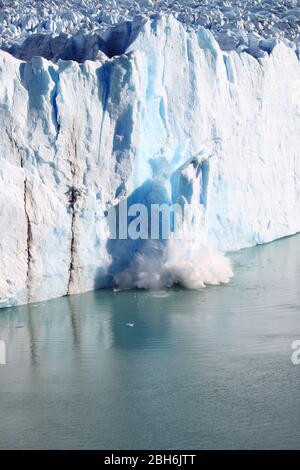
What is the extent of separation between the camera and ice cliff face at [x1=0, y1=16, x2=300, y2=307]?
7211 mm

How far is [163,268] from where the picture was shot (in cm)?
788

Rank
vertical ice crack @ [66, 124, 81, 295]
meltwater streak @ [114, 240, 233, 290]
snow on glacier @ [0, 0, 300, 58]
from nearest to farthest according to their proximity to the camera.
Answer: vertical ice crack @ [66, 124, 81, 295], meltwater streak @ [114, 240, 233, 290], snow on glacier @ [0, 0, 300, 58]

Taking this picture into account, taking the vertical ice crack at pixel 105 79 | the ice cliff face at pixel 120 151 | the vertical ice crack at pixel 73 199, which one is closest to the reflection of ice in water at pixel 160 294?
the ice cliff face at pixel 120 151

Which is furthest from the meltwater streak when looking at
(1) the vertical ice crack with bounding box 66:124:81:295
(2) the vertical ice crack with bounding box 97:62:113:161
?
(2) the vertical ice crack with bounding box 97:62:113:161

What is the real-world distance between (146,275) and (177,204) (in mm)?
622

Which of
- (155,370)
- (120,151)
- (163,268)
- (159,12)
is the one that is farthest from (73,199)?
(159,12)

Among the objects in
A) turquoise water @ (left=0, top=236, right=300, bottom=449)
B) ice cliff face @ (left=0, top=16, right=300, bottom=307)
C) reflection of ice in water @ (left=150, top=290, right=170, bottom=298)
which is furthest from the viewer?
reflection of ice in water @ (left=150, top=290, right=170, bottom=298)

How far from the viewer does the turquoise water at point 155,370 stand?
508 cm

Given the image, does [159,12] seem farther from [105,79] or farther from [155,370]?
[155,370]

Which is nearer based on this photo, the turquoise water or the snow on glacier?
the turquoise water

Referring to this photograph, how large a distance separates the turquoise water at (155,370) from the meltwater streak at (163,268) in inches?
4.9

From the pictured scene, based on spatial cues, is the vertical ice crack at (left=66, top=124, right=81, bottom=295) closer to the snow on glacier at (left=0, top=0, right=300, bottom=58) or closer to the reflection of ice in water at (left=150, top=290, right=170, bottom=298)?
the reflection of ice in water at (left=150, top=290, right=170, bottom=298)

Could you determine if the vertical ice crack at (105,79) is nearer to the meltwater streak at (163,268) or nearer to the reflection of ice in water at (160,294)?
the meltwater streak at (163,268)

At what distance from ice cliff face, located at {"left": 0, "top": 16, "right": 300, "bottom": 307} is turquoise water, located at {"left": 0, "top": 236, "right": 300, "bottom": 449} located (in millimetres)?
383
